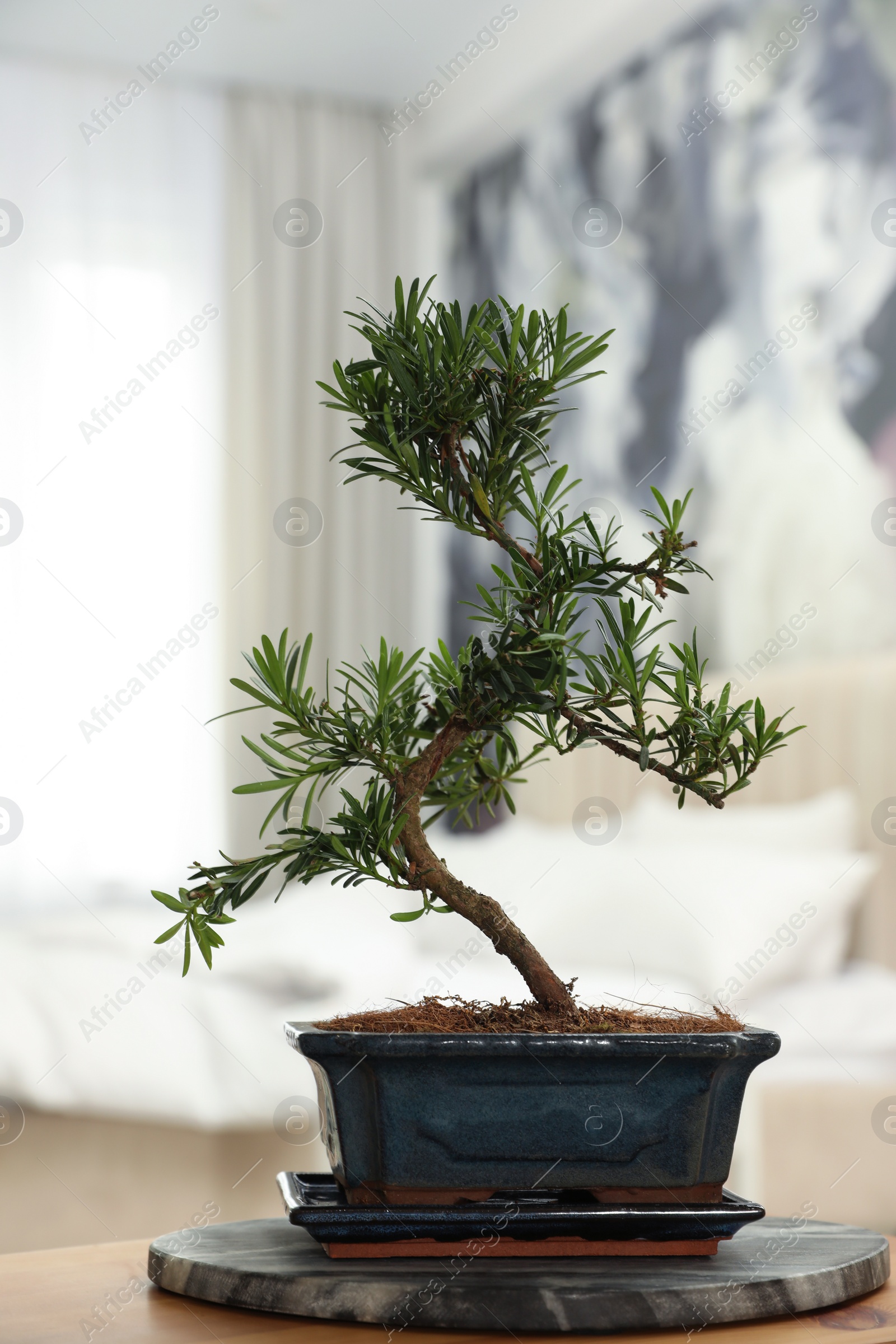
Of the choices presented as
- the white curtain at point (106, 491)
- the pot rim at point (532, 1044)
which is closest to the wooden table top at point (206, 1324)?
the pot rim at point (532, 1044)

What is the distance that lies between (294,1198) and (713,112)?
9.92 ft

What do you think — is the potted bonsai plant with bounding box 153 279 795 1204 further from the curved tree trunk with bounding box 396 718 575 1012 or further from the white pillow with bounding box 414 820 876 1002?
the white pillow with bounding box 414 820 876 1002

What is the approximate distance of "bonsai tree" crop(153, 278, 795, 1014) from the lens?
2.57 feet

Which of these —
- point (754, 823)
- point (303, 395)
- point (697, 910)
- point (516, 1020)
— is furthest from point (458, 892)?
point (303, 395)

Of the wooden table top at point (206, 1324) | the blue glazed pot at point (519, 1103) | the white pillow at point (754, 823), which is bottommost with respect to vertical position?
the wooden table top at point (206, 1324)

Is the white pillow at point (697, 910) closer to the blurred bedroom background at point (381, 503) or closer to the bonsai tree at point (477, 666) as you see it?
the blurred bedroom background at point (381, 503)

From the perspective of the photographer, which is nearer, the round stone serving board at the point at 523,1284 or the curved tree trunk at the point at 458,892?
the round stone serving board at the point at 523,1284

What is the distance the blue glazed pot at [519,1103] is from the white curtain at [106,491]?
3.39 meters

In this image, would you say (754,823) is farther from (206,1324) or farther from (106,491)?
(106,491)

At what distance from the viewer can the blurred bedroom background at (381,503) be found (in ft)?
7.43

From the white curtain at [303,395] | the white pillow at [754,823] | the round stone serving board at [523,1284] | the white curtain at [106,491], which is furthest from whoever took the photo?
the white curtain at [303,395]

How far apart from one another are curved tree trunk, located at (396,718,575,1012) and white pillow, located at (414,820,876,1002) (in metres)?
1.39

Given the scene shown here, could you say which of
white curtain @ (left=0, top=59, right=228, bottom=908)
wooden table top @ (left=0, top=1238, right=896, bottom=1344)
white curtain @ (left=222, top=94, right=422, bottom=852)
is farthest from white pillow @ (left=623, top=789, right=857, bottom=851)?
wooden table top @ (left=0, top=1238, right=896, bottom=1344)

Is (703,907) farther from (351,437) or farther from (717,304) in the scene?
(351,437)
